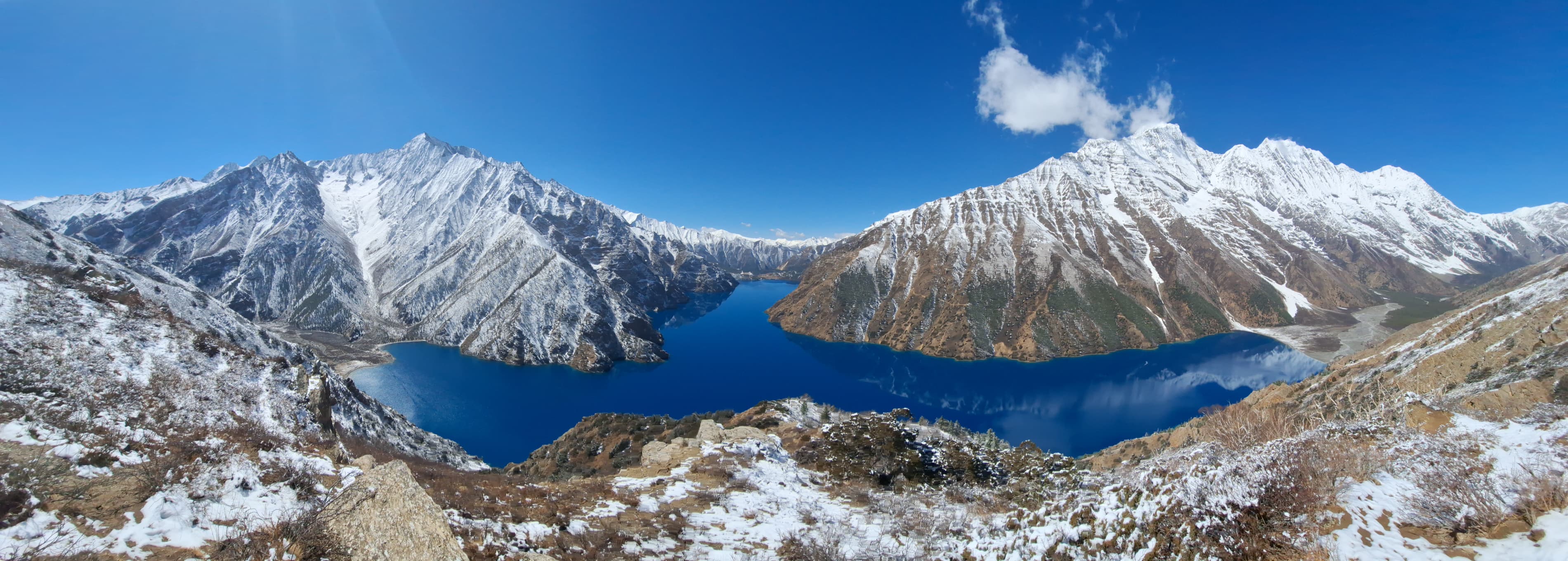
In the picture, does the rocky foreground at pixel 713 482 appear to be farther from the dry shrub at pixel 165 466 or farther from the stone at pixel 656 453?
the stone at pixel 656 453

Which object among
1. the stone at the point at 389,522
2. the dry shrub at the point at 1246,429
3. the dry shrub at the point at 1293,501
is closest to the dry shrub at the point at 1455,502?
the dry shrub at the point at 1293,501

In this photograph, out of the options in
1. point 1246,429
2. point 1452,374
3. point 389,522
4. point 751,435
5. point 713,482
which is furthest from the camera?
point 1452,374

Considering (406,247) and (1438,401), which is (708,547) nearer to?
(1438,401)

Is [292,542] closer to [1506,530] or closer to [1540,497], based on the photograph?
[1506,530]

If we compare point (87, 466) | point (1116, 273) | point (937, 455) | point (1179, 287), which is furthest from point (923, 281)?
point (87, 466)

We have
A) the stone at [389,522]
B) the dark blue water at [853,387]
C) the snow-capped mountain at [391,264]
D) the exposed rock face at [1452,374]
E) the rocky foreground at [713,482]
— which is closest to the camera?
the rocky foreground at [713,482]

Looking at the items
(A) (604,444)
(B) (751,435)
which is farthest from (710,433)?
(A) (604,444)
